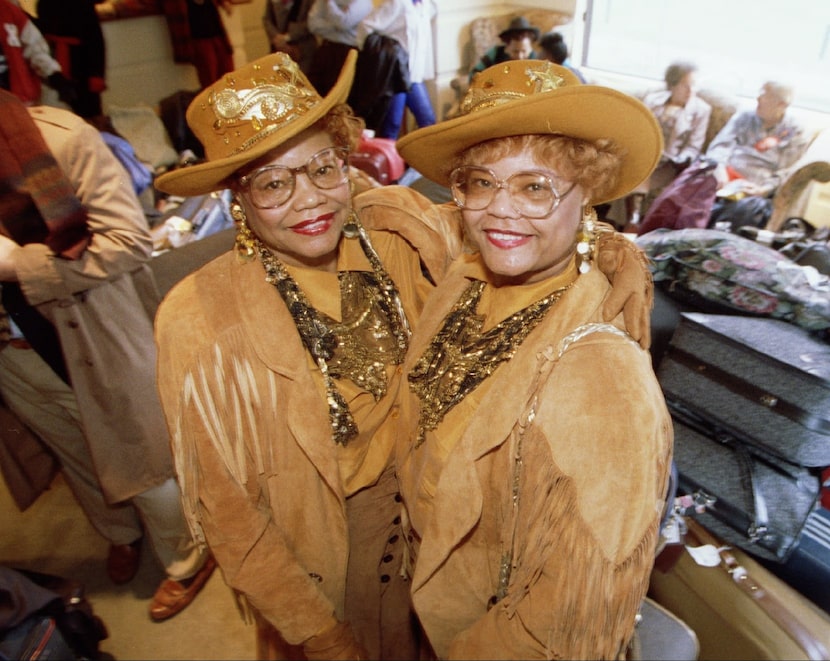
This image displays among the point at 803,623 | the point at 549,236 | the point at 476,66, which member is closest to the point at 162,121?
the point at 476,66

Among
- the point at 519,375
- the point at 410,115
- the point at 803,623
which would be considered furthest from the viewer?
the point at 410,115

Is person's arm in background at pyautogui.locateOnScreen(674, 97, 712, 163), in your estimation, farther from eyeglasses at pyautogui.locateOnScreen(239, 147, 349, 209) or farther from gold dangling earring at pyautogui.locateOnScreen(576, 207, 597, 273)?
eyeglasses at pyautogui.locateOnScreen(239, 147, 349, 209)

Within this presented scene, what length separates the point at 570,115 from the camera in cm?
95

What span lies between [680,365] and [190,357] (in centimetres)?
144

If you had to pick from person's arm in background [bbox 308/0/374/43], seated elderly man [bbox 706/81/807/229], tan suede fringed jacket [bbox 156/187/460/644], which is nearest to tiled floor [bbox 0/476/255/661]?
tan suede fringed jacket [bbox 156/187/460/644]

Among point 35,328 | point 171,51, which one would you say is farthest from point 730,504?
point 171,51

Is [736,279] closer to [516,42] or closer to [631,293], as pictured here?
[631,293]

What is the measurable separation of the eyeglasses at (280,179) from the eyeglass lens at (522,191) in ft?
1.15

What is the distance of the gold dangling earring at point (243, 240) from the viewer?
130 centimetres

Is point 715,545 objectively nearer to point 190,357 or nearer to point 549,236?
point 549,236

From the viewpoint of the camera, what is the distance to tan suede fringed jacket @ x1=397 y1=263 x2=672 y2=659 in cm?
92

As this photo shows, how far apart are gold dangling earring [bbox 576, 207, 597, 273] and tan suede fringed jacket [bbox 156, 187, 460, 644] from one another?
22.8 inches

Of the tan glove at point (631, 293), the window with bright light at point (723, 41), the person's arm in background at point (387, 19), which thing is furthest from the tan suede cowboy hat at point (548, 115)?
the person's arm in background at point (387, 19)

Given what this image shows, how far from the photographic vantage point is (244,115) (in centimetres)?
116
